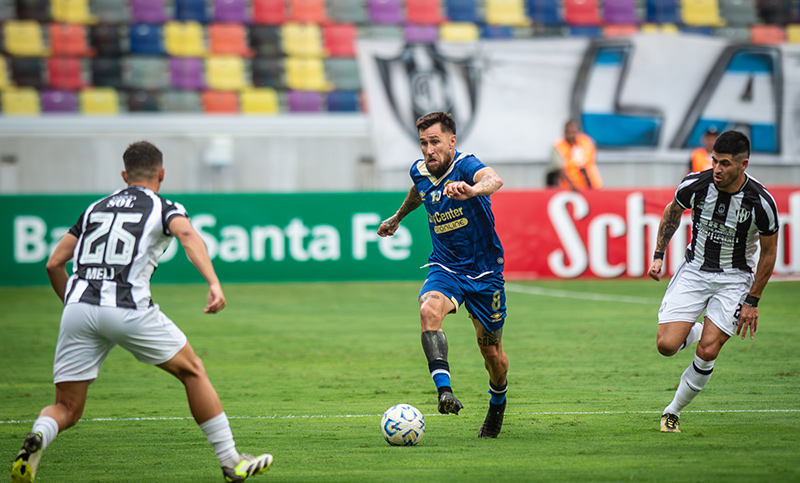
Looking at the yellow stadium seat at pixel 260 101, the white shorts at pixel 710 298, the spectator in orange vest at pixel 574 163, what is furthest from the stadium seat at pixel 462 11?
the white shorts at pixel 710 298

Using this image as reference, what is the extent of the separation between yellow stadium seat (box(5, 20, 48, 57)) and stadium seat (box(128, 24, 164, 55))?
74.7 inches

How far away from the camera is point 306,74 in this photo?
851 inches

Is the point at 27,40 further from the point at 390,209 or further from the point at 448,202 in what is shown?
the point at 448,202

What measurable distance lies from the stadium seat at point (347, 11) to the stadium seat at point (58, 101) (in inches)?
245

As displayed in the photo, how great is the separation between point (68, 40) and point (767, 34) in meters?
16.5

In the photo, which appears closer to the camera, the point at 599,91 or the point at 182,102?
the point at 182,102

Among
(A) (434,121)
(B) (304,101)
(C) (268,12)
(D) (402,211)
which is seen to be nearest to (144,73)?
(C) (268,12)

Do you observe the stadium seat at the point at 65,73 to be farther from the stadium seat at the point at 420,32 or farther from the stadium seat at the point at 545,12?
the stadium seat at the point at 545,12

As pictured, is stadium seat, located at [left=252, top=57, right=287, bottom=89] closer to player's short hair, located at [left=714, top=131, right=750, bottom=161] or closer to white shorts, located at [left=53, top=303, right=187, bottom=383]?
player's short hair, located at [left=714, top=131, right=750, bottom=161]

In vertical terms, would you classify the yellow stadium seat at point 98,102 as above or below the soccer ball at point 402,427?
above

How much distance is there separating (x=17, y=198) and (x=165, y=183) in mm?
3926

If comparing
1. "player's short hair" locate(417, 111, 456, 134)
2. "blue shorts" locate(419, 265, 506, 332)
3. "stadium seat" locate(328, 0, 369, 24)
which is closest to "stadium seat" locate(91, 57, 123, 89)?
"stadium seat" locate(328, 0, 369, 24)

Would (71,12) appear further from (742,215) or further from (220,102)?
(742,215)

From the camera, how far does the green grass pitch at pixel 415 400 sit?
5312 millimetres
